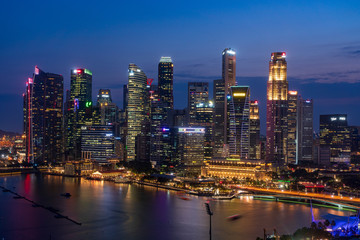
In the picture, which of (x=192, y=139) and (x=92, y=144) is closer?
(x=192, y=139)

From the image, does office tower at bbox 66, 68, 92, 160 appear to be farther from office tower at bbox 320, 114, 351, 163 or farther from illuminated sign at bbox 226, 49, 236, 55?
office tower at bbox 320, 114, 351, 163

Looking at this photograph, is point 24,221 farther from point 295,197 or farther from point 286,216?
point 295,197

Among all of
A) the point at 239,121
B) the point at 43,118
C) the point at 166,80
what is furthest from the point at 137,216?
the point at 166,80

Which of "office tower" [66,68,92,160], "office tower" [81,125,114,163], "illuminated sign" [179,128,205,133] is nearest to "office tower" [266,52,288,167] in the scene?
"illuminated sign" [179,128,205,133]

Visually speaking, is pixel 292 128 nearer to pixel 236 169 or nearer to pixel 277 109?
pixel 277 109

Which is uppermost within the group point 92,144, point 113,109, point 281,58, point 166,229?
point 281,58

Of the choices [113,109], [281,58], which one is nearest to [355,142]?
[281,58]
